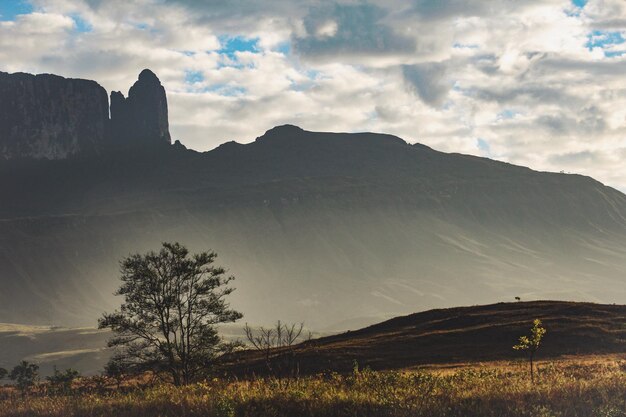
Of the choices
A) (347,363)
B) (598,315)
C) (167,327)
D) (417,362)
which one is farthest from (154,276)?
(598,315)

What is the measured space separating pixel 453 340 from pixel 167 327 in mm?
25296

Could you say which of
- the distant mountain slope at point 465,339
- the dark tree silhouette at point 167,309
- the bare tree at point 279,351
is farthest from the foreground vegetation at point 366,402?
the distant mountain slope at point 465,339

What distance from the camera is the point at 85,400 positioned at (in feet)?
70.0

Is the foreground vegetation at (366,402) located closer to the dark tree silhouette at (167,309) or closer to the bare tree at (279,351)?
the bare tree at (279,351)

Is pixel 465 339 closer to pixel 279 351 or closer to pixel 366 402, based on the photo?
pixel 279 351

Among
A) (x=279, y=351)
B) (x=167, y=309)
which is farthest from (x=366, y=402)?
(x=279, y=351)

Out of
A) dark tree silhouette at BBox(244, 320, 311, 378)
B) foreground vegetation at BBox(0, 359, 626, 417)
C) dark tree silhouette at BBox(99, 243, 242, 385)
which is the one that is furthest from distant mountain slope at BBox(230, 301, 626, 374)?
foreground vegetation at BBox(0, 359, 626, 417)

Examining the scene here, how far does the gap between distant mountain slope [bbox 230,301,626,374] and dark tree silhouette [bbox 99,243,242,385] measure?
355 cm

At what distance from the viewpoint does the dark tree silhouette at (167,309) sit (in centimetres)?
4419

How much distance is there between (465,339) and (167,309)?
2597 centimetres

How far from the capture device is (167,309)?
145 ft

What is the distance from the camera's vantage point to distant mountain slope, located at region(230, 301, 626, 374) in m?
50.8

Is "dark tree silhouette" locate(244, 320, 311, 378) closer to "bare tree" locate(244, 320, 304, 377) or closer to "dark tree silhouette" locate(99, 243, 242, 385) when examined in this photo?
"bare tree" locate(244, 320, 304, 377)

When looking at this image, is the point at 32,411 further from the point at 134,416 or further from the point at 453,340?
the point at 453,340
